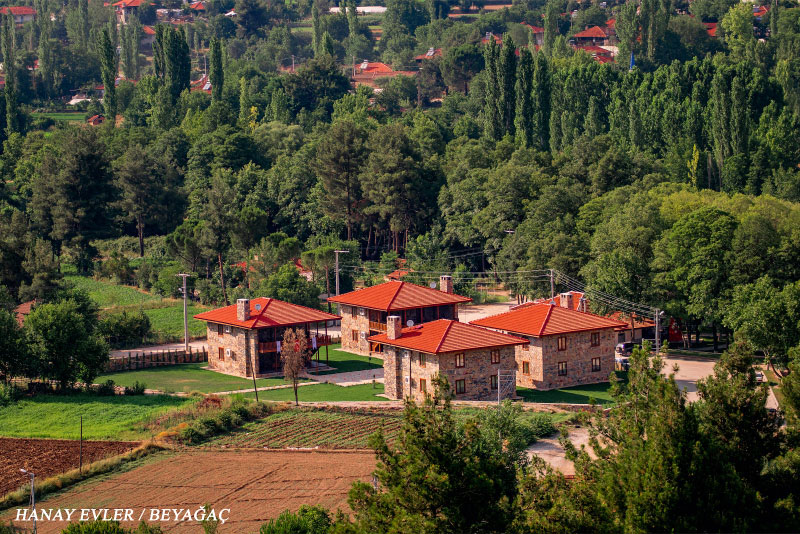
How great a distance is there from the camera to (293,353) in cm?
5428

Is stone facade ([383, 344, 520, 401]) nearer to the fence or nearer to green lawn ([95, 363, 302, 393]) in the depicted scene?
green lawn ([95, 363, 302, 393])

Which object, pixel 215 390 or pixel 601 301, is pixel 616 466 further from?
pixel 601 301

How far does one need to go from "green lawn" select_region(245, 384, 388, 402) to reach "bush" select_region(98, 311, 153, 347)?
1418 centimetres

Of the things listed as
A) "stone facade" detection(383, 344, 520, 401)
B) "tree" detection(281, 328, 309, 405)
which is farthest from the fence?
"stone facade" detection(383, 344, 520, 401)

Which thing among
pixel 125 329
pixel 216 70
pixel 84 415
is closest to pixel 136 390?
pixel 84 415

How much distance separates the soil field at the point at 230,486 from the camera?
39438 mm

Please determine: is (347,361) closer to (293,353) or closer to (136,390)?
(293,353)

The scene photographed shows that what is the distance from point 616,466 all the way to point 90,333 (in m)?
38.9

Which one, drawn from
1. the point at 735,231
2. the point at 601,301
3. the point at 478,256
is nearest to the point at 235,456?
the point at 601,301

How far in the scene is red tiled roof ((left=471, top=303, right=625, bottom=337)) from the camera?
57.6 meters

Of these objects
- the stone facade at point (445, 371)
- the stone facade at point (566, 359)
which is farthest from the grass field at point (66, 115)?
the stone facade at point (566, 359)

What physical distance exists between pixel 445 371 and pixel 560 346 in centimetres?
698

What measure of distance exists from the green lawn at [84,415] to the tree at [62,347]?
3.95 feet

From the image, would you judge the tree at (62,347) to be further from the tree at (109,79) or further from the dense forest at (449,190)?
the tree at (109,79)
